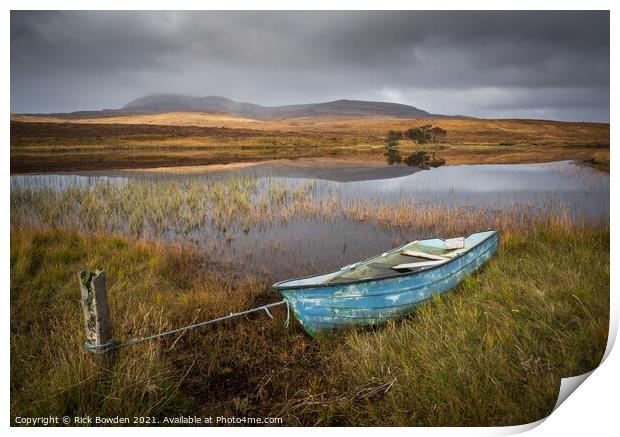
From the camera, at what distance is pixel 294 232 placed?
6898 millimetres

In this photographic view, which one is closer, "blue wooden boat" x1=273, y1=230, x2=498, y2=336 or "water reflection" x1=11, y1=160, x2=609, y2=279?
"blue wooden boat" x1=273, y1=230, x2=498, y2=336

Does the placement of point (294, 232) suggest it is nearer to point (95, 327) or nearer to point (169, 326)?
point (169, 326)

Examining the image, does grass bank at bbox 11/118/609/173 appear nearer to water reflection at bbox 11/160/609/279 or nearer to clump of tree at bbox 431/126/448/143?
clump of tree at bbox 431/126/448/143

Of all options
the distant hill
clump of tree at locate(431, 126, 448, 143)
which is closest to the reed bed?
clump of tree at locate(431, 126, 448, 143)

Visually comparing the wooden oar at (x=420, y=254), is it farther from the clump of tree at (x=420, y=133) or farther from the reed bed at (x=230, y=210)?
the clump of tree at (x=420, y=133)

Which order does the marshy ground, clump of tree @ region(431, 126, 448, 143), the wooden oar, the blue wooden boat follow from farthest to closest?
clump of tree @ region(431, 126, 448, 143)
the wooden oar
the blue wooden boat
the marshy ground

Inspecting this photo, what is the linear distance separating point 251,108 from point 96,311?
3127 mm

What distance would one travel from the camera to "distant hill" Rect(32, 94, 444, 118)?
15.6ft

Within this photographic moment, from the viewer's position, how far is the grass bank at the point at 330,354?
2.71 metres

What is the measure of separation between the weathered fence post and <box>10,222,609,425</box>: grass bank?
0.14 metres

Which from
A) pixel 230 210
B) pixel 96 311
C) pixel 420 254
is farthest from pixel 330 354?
pixel 230 210

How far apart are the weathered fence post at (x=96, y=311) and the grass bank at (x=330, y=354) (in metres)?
0.14

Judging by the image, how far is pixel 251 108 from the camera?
16.3 feet

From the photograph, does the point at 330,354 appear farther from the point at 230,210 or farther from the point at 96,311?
the point at 230,210
